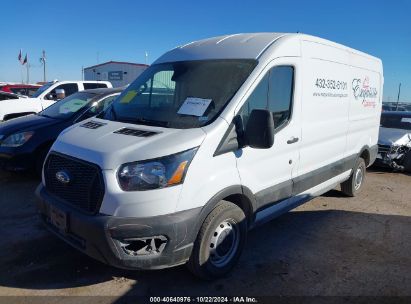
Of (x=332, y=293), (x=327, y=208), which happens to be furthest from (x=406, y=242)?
(x=332, y=293)

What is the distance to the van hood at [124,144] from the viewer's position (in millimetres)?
3029

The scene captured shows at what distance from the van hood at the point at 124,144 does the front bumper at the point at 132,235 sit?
1.52 feet

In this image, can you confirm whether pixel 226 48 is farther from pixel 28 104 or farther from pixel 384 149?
pixel 28 104

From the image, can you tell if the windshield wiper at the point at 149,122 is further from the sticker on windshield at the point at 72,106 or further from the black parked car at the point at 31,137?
the sticker on windshield at the point at 72,106

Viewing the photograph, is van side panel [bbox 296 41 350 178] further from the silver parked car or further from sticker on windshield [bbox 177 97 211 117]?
the silver parked car

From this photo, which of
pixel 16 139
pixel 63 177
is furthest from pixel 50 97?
pixel 63 177

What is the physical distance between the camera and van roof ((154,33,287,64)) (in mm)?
3908

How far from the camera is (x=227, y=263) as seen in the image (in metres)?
3.70

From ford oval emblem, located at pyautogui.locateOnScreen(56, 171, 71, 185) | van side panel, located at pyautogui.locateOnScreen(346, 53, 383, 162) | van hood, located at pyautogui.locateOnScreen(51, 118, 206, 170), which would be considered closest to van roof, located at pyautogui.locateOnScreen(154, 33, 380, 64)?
van hood, located at pyautogui.locateOnScreen(51, 118, 206, 170)

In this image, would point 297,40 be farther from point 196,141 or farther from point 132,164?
point 132,164

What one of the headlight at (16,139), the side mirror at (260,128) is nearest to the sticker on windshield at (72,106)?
the headlight at (16,139)

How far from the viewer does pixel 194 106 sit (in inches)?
141

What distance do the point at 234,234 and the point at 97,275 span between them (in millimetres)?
1409

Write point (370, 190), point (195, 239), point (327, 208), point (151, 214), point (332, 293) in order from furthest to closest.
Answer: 1. point (370, 190)
2. point (327, 208)
3. point (332, 293)
4. point (195, 239)
5. point (151, 214)
